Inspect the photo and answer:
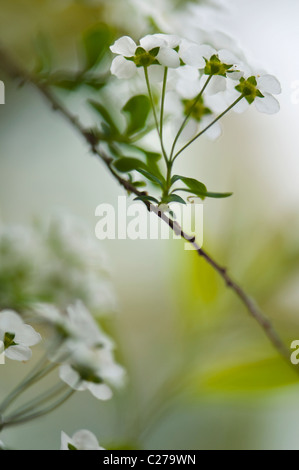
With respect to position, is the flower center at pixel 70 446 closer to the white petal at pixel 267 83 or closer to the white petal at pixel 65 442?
the white petal at pixel 65 442

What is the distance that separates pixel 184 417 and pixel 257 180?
509 millimetres

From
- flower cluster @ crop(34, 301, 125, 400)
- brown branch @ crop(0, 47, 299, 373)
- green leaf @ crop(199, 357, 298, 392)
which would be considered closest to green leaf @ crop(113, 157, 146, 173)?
brown branch @ crop(0, 47, 299, 373)

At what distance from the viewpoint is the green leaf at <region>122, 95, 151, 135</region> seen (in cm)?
44

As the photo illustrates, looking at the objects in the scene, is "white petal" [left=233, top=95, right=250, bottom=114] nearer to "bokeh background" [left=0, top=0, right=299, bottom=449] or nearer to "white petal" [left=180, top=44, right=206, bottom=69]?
"white petal" [left=180, top=44, right=206, bottom=69]

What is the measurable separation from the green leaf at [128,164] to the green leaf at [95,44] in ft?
0.43

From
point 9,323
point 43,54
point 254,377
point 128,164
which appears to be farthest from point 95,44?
point 254,377

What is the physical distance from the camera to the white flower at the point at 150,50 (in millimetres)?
356

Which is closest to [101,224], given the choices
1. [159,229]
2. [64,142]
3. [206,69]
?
[159,229]

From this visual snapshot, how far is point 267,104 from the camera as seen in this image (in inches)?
14.6

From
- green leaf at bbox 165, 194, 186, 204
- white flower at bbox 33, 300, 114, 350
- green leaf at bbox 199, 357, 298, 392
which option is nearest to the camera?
green leaf at bbox 165, 194, 186, 204

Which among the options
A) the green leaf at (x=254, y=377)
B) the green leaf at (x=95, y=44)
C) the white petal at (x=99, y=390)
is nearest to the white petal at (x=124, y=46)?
the green leaf at (x=95, y=44)

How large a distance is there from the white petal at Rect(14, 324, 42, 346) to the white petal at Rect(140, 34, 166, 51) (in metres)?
0.20

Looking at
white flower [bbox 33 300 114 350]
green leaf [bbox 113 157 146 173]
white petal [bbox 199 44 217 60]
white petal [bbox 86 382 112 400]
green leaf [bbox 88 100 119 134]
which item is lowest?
white petal [bbox 86 382 112 400]
